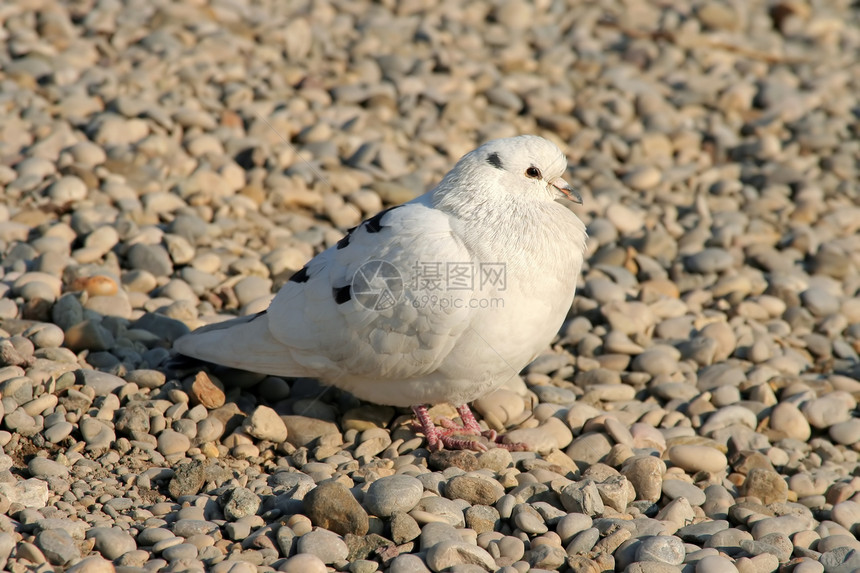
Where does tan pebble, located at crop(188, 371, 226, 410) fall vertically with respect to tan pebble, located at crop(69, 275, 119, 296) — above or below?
below

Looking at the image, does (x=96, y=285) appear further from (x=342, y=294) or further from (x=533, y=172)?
(x=533, y=172)

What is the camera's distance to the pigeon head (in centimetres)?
515

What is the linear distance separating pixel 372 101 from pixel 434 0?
2.86 metres

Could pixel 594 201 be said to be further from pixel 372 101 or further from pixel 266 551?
pixel 266 551

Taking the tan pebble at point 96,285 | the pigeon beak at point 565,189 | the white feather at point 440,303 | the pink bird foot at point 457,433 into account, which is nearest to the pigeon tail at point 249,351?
the white feather at point 440,303

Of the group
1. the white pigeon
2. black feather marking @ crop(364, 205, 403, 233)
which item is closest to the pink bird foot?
the white pigeon

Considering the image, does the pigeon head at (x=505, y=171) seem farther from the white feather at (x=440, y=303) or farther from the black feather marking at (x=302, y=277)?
the black feather marking at (x=302, y=277)

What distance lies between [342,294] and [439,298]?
66 cm

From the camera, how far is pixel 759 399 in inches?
245

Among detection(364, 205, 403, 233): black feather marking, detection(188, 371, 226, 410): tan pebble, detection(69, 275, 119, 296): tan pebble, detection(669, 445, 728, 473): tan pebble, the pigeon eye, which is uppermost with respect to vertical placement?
the pigeon eye

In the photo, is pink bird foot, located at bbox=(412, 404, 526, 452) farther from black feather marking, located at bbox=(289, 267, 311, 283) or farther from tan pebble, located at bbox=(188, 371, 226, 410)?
tan pebble, located at bbox=(188, 371, 226, 410)

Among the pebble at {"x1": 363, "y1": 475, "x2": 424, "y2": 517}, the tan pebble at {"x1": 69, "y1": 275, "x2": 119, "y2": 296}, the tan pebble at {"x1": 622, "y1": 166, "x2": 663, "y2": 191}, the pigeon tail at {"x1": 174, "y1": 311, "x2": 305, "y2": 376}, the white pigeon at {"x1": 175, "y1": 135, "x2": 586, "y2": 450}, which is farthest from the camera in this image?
the tan pebble at {"x1": 622, "y1": 166, "x2": 663, "y2": 191}

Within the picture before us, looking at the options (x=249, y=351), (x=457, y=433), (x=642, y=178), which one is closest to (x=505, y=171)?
(x=457, y=433)

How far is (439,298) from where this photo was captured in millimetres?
4816
